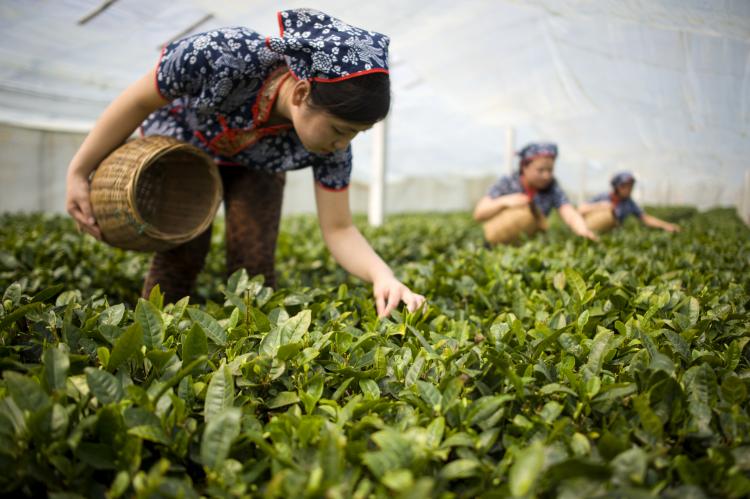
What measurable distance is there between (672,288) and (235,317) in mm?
1456

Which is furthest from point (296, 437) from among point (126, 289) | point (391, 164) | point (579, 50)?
point (391, 164)

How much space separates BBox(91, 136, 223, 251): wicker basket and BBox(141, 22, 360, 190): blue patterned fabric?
140mm

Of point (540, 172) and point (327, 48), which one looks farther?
Answer: point (540, 172)

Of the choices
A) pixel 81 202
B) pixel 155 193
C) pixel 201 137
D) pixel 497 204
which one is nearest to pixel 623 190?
pixel 497 204

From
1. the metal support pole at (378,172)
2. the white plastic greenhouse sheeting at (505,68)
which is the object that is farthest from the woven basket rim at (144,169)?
the metal support pole at (378,172)

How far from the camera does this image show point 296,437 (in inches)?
35.9

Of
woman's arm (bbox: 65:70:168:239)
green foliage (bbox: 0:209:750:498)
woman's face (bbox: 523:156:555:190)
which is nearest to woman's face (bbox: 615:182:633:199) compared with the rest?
woman's face (bbox: 523:156:555:190)

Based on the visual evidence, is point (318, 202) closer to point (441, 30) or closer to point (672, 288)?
point (672, 288)

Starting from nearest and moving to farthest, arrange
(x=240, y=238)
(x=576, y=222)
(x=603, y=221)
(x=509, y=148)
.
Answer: (x=240, y=238) < (x=576, y=222) < (x=603, y=221) < (x=509, y=148)

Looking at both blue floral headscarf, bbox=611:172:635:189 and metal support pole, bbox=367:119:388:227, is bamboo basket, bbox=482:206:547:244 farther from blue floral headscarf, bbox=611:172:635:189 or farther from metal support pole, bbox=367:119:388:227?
metal support pole, bbox=367:119:388:227

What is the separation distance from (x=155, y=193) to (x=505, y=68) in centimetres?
595

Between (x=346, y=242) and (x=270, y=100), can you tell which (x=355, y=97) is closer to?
(x=270, y=100)

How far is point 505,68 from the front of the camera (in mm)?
7113

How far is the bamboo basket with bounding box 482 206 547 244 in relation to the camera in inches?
180
